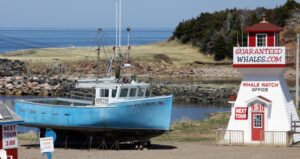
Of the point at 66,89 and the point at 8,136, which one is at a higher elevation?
the point at 8,136

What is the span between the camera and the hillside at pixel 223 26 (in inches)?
4365

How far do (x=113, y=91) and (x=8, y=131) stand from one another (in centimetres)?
1017

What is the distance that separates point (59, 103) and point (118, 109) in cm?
598

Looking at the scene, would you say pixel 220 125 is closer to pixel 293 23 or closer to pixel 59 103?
pixel 59 103

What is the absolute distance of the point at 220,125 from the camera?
1795 inches

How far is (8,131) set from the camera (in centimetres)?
2622

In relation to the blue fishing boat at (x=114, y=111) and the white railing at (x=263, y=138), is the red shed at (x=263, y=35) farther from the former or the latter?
the blue fishing boat at (x=114, y=111)

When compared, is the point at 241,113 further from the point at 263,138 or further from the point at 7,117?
the point at 7,117

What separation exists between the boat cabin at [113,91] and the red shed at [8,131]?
9544 millimetres

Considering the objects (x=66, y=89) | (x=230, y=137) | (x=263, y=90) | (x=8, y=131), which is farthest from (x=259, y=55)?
(x=66, y=89)

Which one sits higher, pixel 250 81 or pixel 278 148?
pixel 250 81

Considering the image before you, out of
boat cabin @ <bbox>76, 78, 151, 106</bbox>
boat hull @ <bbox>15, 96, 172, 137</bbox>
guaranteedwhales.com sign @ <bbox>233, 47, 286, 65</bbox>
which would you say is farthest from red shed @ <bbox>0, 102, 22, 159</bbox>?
guaranteedwhales.com sign @ <bbox>233, 47, 286, 65</bbox>

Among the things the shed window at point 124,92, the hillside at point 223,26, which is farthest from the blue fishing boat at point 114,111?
the hillside at point 223,26

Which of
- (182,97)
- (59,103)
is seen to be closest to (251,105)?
(59,103)
